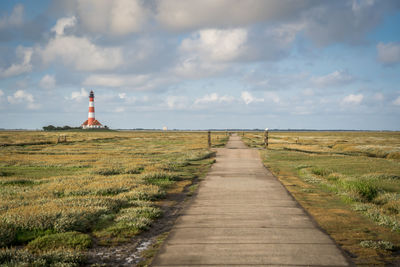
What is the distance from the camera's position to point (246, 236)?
259 inches

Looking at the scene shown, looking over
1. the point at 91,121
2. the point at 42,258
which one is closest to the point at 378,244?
the point at 42,258

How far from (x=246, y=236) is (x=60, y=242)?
402 cm

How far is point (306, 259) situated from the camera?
534 centimetres

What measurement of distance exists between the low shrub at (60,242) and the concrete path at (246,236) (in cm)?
178

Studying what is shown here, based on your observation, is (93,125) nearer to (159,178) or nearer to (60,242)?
(159,178)

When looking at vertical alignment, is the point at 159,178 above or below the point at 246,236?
below

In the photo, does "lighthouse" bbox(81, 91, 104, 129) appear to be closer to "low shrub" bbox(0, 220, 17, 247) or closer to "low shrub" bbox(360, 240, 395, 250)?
"low shrub" bbox(0, 220, 17, 247)

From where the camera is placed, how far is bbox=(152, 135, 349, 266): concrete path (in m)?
5.38

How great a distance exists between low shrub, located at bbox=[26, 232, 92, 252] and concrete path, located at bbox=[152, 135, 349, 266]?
1.78 meters

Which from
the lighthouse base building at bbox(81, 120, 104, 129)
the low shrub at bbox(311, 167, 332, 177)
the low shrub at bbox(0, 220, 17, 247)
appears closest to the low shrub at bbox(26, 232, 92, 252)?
the low shrub at bbox(0, 220, 17, 247)

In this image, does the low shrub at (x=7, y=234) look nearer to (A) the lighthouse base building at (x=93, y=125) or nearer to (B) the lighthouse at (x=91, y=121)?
(B) the lighthouse at (x=91, y=121)

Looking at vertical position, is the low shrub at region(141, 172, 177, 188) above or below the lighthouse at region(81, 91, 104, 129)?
below

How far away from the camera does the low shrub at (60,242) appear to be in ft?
20.4

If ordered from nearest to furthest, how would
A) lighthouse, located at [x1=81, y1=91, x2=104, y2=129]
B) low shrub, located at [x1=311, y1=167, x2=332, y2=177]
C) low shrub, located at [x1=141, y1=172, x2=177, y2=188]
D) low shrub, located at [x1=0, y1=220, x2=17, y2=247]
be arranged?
1. low shrub, located at [x1=0, y1=220, x2=17, y2=247]
2. low shrub, located at [x1=141, y1=172, x2=177, y2=188]
3. low shrub, located at [x1=311, y1=167, x2=332, y2=177]
4. lighthouse, located at [x1=81, y1=91, x2=104, y2=129]
